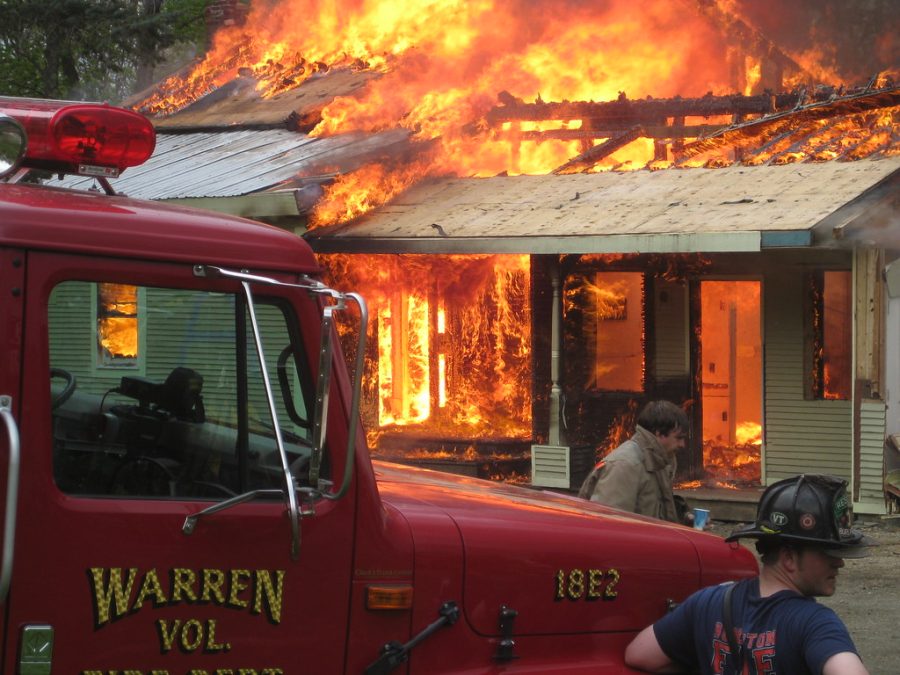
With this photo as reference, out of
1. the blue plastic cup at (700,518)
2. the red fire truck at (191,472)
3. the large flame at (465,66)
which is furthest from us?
the large flame at (465,66)

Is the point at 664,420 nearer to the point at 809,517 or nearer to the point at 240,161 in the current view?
the point at 809,517

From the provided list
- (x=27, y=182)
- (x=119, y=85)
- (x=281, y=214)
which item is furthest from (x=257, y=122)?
(x=119, y=85)

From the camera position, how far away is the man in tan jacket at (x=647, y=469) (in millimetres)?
6449

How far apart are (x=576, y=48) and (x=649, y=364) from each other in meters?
6.41

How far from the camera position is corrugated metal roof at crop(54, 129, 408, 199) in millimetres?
15438

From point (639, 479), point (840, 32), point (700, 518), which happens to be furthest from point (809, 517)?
point (840, 32)

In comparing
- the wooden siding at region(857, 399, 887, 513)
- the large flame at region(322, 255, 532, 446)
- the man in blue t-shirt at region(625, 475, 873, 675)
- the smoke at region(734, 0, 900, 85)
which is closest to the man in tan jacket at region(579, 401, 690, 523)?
the man in blue t-shirt at region(625, 475, 873, 675)

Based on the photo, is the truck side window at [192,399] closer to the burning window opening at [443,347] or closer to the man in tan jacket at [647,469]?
the man in tan jacket at [647,469]

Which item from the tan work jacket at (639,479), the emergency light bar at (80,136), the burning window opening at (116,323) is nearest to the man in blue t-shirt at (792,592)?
the burning window opening at (116,323)

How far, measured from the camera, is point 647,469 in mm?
6527

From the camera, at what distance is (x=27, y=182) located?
3646 mm

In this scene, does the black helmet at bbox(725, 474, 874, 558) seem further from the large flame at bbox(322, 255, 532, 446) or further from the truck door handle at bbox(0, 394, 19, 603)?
the large flame at bbox(322, 255, 532, 446)

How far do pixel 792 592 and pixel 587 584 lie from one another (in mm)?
704

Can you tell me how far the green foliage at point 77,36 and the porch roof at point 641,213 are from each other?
38.7ft
